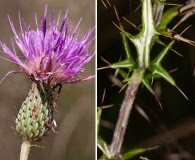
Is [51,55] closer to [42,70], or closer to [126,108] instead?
[42,70]

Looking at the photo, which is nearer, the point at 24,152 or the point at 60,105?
the point at 24,152

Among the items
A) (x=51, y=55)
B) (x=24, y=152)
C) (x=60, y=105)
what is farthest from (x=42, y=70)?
(x=60, y=105)

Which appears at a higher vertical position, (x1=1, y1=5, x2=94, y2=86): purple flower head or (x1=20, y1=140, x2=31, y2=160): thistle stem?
(x1=1, y1=5, x2=94, y2=86): purple flower head

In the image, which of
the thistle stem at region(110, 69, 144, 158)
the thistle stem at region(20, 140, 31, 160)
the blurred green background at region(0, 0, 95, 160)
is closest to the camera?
the thistle stem at region(110, 69, 144, 158)

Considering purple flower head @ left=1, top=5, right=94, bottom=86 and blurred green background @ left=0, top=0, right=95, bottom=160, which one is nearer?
purple flower head @ left=1, top=5, right=94, bottom=86

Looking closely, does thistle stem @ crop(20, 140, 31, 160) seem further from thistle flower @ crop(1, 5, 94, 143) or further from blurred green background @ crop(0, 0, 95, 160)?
blurred green background @ crop(0, 0, 95, 160)

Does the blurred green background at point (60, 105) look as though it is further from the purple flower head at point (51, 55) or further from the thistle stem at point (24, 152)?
the thistle stem at point (24, 152)

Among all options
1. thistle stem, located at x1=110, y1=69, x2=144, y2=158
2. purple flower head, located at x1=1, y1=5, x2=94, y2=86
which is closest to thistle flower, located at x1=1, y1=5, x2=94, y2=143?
purple flower head, located at x1=1, y1=5, x2=94, y2=86
